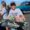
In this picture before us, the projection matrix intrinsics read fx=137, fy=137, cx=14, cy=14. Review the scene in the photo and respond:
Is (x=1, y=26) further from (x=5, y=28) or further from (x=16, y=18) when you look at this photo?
(x=16, y=18)

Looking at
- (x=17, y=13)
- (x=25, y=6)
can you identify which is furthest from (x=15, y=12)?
(x=25, y=6)

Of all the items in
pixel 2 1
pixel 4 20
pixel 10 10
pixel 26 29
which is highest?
pixel 2 1

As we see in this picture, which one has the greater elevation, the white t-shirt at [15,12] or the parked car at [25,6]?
the parked car at [25,6]

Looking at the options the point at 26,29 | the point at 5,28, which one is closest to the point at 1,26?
the point at 5,28

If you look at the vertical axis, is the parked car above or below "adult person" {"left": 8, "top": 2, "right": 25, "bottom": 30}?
above

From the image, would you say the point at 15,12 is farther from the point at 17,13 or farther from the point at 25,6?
the point at 25,6

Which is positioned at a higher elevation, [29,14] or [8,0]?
[8,0]

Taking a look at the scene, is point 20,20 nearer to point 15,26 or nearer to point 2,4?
point 15,26

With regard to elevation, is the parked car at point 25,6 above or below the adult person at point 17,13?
above

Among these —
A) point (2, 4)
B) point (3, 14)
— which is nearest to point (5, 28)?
point (3, 14)

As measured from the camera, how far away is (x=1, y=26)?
178 cm

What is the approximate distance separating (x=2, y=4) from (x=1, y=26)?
0.29 metres

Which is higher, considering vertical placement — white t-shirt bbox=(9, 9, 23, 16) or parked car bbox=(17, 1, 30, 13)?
parked car bbox=(17, 1, 30, 13)

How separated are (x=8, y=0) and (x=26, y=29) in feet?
1.44
